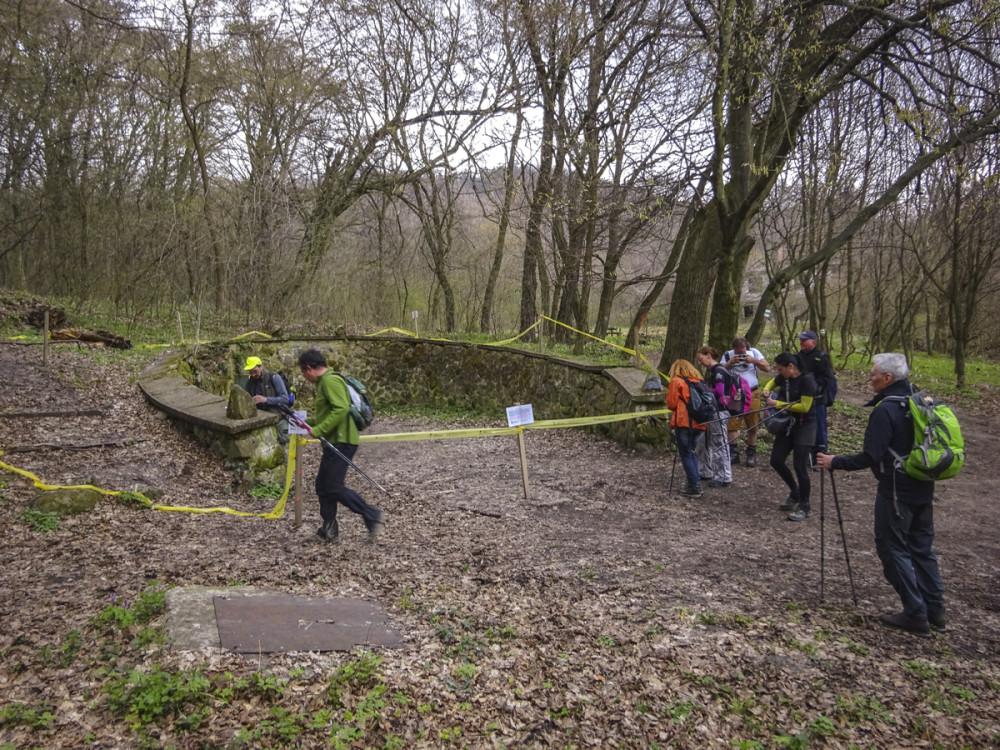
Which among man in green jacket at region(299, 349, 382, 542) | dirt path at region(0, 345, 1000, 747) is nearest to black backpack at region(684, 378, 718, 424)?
dirt path at region(0, 345, 1000, 747)

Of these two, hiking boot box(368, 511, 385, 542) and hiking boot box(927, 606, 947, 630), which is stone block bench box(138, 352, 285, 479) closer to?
hiking boot box(368, 511, 385, 542)

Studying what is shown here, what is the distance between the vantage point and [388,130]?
18094 mm

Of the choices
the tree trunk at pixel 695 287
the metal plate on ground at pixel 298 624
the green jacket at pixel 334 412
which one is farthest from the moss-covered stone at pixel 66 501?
the tree trunk at pixel 695 287

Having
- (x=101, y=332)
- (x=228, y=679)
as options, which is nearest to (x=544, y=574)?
(x=228, y=679)

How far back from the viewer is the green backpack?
4.23m

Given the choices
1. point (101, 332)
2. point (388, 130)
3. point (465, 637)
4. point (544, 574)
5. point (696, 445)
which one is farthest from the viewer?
point (388, 130)

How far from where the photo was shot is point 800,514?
7.08 meters

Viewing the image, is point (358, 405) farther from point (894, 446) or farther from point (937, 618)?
point (937, 618)

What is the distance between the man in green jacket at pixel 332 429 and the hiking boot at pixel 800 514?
14.4 ft

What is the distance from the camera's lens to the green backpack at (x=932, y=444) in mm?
4227

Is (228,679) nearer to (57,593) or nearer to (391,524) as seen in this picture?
(57,593)

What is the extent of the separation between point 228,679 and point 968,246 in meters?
19.9

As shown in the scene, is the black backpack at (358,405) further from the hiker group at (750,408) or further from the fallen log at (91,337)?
the fallen log at (91,337)

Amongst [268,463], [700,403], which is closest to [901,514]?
[700,403]
